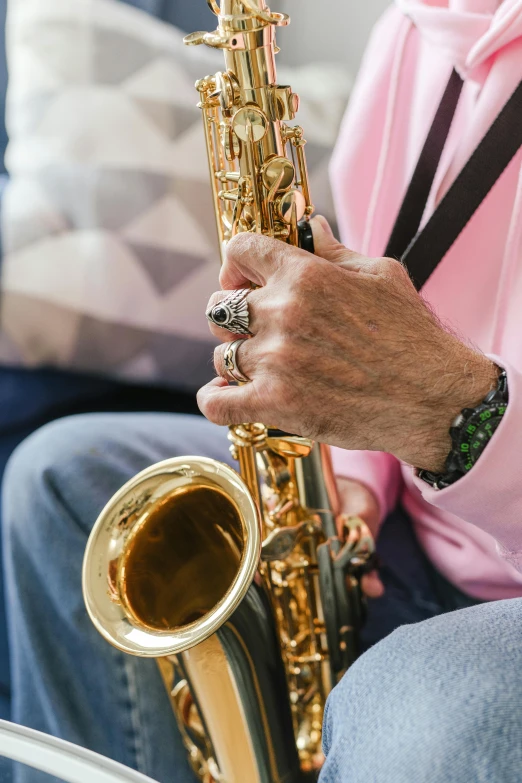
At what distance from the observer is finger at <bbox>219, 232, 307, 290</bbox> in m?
0.58

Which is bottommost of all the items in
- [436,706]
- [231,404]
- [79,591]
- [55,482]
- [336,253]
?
[79,591]

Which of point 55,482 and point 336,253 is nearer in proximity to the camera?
point 336,253

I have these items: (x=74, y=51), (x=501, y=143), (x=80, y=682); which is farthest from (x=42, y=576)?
(x=74, y=51)

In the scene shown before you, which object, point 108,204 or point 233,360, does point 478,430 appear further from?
point 108,204

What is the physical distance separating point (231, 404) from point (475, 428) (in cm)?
18

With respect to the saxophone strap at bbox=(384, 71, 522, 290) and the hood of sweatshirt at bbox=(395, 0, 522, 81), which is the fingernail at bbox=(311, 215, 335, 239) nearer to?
the saxophone strap at bbox=(384, 71, 522, 290)

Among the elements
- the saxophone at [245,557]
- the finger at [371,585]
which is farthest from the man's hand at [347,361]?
the finger at [371,585]

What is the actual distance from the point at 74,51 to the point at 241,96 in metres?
0.69

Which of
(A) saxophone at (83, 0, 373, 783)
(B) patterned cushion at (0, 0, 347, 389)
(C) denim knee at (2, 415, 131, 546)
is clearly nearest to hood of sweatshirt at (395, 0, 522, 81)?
(A) saxophone at (83, 0, 373, 783)

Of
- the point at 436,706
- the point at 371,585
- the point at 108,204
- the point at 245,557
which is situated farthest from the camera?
the point at 108,204

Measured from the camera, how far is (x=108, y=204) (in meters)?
1.19

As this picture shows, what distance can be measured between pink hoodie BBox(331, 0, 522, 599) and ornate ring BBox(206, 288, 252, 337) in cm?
14

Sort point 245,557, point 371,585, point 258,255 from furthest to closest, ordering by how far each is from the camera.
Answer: point 371,585 → point 245,557 → point 258,255

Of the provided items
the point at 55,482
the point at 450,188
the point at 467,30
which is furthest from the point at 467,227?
the point at 55,482
